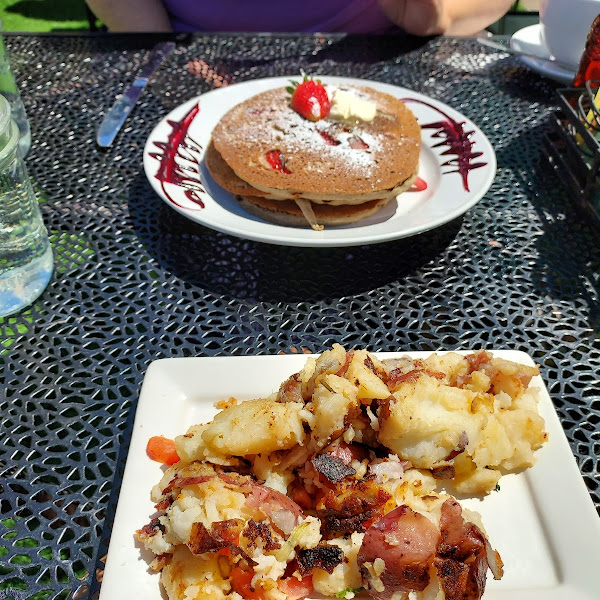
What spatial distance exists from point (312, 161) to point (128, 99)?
3.09 ft

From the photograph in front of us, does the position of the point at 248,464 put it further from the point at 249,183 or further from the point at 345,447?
the point at 249,183

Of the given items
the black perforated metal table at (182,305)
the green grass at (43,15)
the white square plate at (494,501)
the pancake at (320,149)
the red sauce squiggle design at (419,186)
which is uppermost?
the pancake at (320,149)

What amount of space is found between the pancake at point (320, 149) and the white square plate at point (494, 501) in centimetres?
58

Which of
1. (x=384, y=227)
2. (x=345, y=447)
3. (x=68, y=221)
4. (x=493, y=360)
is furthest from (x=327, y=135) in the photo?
(x=345, y=447)

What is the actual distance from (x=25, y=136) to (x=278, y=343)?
3.94 ft

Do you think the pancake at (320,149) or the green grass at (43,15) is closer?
the pancake at (320,149)

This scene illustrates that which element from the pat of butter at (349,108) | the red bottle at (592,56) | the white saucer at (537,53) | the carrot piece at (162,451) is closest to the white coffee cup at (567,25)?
the white saucer at (537,53)

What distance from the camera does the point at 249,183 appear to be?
159 centimetres

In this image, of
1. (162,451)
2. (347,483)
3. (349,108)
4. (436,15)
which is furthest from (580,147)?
(162,451)

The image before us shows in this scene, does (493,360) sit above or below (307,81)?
below

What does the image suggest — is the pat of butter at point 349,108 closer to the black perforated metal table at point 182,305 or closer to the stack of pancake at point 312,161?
the stack of pancake at point 312,161

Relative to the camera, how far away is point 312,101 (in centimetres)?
179

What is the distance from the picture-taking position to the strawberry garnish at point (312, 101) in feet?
5.88

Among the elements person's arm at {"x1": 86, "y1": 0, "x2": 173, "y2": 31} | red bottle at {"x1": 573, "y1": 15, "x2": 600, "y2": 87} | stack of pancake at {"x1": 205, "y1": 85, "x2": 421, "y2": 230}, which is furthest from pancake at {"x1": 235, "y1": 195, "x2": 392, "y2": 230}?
person's arm at {"x1": 86, "y1": 0, "x2": 173, "y2": 31}
